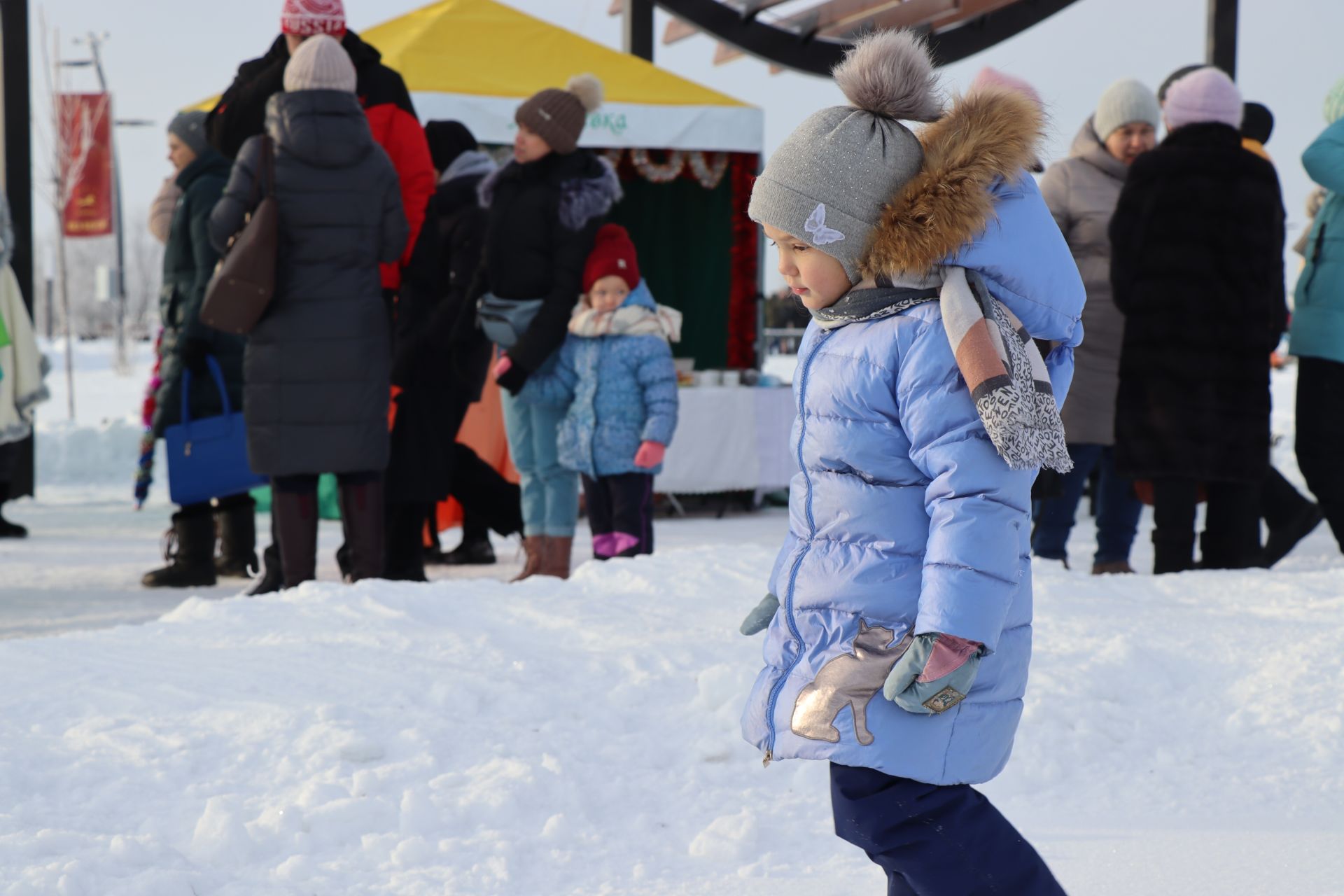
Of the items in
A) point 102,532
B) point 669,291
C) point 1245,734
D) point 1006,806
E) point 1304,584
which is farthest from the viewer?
point 669,291

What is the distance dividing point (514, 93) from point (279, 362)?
371cm

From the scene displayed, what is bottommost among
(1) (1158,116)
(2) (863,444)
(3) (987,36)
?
(2) (863,444)

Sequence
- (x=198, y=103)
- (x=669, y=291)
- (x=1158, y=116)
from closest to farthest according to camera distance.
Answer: (x=1158, y=116) < (x=198, y=103) < (x=669, y=291)

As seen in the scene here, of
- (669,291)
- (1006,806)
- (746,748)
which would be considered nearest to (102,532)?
(669,291)

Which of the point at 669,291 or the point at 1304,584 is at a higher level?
the point at 669,291

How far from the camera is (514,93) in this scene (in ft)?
27.1

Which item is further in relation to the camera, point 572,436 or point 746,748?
point 572,436

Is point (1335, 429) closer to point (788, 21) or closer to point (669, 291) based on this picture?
point (669, 291)

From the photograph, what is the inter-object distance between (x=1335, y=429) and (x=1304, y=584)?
3.21 ft

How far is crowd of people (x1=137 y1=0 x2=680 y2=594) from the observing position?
16.4ft

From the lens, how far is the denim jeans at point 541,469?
5605 mm

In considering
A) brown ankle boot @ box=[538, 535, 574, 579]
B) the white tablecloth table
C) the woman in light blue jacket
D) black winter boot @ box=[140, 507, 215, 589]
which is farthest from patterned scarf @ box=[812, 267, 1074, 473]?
the white tablecloth table

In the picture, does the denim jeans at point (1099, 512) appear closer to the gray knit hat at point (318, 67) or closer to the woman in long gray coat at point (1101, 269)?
the woman in long gray coat at point (1101, 269)

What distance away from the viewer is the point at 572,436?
5.41m
